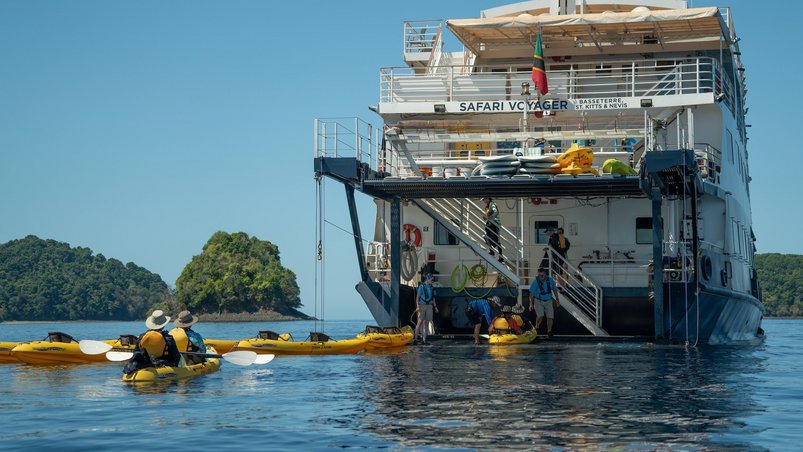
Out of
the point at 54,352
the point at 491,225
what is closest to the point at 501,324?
the point at 491,225

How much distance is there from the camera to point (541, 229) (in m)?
27.4

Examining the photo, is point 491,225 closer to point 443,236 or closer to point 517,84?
point 443,236

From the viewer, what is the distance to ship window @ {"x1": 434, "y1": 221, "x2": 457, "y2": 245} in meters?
27.6

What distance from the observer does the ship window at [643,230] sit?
26547mm

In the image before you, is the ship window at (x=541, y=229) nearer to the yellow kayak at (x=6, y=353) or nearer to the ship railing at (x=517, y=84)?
the ship railing at (x=517, y=84)

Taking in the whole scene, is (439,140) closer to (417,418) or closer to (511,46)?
(511,46)

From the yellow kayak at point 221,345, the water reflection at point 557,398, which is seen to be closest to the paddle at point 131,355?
the water reflection at point 557,398

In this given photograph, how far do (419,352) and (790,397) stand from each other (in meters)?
9.59

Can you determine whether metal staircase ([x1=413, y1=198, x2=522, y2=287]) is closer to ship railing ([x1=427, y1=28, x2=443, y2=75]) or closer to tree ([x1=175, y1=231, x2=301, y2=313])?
ship railing ([x1=427, y1=28, x2=443, y2=75])

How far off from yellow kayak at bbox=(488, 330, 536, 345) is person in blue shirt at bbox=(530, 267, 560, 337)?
20.8 inches

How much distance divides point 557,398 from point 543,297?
10.3 metres

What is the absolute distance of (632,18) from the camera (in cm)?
2664

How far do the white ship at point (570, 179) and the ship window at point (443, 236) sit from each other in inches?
1.6

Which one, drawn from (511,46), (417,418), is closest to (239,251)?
(511,46)
